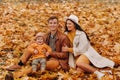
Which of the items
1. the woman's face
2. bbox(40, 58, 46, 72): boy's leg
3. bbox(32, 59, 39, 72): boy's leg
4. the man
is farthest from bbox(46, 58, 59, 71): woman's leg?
the woman's face

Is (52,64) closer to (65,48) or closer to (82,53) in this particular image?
(65,48)

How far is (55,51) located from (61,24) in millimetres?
3881

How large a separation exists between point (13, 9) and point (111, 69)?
687 cm

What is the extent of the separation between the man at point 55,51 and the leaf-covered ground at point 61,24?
0.50 feet

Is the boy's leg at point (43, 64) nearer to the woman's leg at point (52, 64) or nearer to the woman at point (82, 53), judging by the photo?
the woman's leg at point (52, 64)

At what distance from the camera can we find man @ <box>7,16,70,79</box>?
285 inches

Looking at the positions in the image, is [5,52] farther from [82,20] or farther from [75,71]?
[82,20]

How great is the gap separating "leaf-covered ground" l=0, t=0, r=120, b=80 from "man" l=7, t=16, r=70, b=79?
153 mm

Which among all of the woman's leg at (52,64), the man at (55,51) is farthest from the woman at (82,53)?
→ the woman's leg at (52,64)

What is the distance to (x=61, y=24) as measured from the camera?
11.2 meters

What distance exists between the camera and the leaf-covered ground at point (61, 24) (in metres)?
7.43

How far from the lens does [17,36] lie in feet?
31.9

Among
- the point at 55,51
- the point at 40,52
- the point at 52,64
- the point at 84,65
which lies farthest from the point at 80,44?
the point at 40,52

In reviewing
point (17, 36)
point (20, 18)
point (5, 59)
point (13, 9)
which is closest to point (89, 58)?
point (5, 59)
